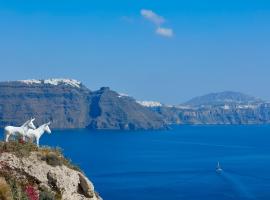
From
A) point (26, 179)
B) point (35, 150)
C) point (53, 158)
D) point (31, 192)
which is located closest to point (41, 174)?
point (26, 179)

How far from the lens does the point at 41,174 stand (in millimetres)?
23578

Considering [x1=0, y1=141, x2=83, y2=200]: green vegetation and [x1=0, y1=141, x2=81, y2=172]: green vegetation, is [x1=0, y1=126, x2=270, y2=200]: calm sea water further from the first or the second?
[x1=0, y1=141, x2=83, y2=200]: green vegetation

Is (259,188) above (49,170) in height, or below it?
below

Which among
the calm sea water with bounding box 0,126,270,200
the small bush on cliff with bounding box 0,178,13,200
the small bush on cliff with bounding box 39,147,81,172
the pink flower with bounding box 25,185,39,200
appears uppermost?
the small bush on cliff with bounding box 39,147,81,172

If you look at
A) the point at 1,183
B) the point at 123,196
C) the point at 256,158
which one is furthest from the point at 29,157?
the point at 256,158

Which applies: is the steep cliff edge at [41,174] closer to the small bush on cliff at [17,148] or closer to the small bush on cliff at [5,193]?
the small bush on cliff at [17,148]

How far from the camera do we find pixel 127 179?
122250 mm

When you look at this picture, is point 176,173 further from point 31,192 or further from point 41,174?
point 31,192

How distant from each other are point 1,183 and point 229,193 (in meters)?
83.1

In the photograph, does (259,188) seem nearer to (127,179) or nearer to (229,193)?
(229,193)

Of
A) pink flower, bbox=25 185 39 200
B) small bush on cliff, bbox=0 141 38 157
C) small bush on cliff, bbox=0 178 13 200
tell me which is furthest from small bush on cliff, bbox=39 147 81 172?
small bush on cliff, bbox=0 178 13 200

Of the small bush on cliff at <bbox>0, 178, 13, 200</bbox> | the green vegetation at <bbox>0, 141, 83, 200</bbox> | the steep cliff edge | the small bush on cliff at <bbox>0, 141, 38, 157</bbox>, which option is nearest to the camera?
the small bush on cliff at <bbox>0, 178, 13, 200</bbox>

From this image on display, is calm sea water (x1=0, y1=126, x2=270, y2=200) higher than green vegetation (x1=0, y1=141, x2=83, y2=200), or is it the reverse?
green vegetation (x1=0, y1=141, x2=83, y2=200)

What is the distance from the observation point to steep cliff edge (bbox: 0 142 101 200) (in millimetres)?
22828
